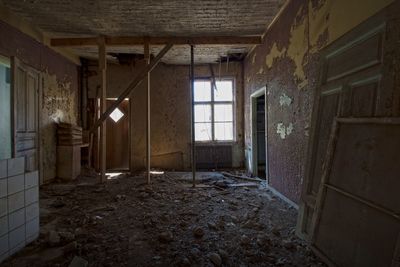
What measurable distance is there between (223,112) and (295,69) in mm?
4002

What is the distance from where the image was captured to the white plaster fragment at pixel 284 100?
3719 millimetres

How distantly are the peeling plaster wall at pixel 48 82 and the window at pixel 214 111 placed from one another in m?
3.23

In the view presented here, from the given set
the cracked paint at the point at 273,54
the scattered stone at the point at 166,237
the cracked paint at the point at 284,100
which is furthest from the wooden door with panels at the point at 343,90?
the cracked paint at the point at 273,54

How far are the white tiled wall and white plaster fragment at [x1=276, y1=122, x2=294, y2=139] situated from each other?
3.05 metres

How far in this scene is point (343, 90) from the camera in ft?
7.16

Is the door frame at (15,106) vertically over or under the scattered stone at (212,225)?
over

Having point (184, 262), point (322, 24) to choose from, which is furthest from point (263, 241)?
point (322, 24)

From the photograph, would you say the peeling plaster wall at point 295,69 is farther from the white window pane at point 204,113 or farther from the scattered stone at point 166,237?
the white window pane at point 204,113

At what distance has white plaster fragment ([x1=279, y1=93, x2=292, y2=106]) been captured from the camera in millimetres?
3719

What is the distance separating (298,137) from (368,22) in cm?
172

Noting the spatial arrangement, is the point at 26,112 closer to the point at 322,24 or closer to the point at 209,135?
the point at 209,135

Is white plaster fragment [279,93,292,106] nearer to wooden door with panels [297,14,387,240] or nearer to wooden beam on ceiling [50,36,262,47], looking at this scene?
wooden door with panels [297,14,387,240]

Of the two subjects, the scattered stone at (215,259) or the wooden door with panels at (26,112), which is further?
the wooden door with panels at (26,112)

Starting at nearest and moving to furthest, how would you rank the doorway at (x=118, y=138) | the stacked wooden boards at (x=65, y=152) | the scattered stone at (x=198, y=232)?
1. the scattered stone at (x=198, y=232)
2. the stacked wooden boards at (x=65, y=152)
3. the doorway at (x=118, y=138)
